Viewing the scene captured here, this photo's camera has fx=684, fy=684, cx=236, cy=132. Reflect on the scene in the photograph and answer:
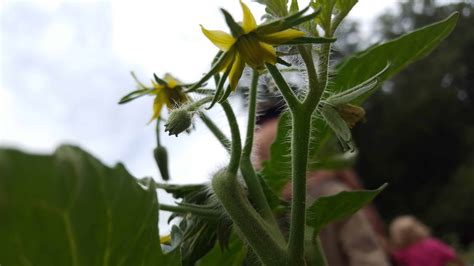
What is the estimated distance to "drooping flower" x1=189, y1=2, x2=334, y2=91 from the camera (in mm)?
387

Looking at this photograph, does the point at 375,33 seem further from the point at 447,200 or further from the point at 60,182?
the point at 60,182

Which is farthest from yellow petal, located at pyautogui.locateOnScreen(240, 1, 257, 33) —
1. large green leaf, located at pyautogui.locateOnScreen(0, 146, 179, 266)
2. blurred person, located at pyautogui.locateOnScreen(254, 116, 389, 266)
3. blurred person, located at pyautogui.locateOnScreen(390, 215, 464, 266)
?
blurred person, located at pyautogui.locateOnScreen(390, 215, 464, 266)

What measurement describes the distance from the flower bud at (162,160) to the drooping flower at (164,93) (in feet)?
0.13

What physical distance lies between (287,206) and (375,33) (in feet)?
43.8

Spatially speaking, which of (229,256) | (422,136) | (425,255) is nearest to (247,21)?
(229,256)

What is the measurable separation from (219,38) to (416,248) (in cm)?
360

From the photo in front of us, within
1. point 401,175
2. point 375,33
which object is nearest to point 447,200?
point 401,175

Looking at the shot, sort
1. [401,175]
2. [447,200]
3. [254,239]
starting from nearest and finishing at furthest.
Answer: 1. [254,239]
2. [447,200]
3. [401,175]

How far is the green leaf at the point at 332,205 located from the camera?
51cm

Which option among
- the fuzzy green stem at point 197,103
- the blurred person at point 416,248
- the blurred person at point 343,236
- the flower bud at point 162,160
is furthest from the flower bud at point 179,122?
the blurred person at point 416,248

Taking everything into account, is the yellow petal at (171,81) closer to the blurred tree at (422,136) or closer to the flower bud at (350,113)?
the flower bud at (350,113)

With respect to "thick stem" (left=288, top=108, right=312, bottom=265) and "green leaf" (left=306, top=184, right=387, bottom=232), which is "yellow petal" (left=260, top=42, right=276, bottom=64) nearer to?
"thick stem" (left=288, top=108, right=312, bottom=265)

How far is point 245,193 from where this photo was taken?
0.44m

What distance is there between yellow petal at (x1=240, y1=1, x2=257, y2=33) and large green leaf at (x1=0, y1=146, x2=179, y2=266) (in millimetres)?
110
